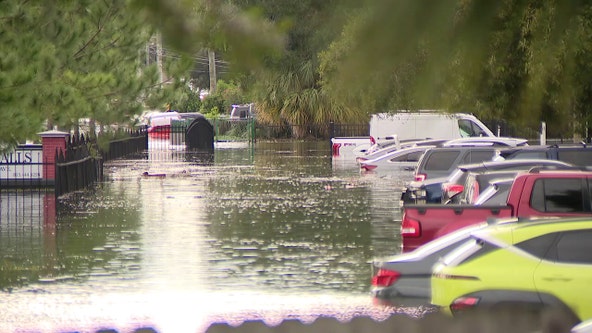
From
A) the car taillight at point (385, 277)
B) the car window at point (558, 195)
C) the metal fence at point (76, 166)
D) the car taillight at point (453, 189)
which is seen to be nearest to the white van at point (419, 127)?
the metal fence at point (76, 166)

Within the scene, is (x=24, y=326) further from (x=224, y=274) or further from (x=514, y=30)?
(x=514, y=30)

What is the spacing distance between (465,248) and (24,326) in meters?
5.15

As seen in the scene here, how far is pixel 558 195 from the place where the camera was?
1612cm

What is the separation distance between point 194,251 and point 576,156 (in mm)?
8994

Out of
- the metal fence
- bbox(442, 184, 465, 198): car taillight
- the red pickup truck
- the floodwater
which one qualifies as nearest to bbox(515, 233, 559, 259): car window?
the floodwater

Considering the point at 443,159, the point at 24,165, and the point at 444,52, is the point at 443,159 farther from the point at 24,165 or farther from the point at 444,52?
the point at 444,52

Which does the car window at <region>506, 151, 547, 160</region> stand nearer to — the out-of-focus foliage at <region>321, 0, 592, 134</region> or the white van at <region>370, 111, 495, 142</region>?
the out-of-focus foliage at <region>321, 0, 592, 134</region>

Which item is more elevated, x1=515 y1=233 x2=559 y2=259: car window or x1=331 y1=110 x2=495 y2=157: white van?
x1=331 y1=110 x2=495 y2=157: white van

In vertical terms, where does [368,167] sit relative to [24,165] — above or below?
below

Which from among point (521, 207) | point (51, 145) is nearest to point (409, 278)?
point (521, 207)

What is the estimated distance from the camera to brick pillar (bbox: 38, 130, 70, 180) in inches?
1291

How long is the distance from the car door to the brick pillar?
75.6 feet

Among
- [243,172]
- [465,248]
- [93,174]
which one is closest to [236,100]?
[243,172]

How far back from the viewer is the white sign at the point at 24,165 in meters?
32.3
